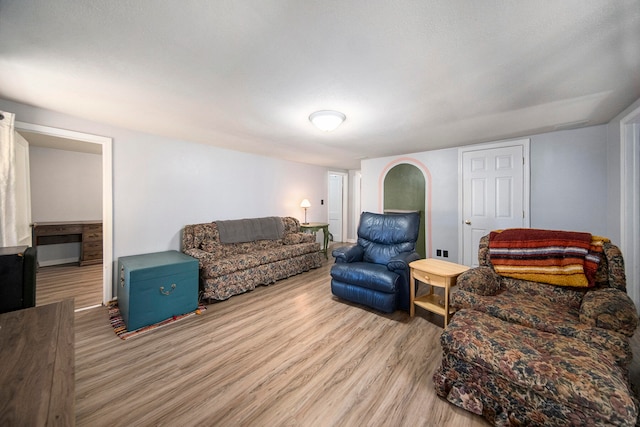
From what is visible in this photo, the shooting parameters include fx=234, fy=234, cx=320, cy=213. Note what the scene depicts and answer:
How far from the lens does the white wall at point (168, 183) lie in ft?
9.33

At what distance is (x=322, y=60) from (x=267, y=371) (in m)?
2.19

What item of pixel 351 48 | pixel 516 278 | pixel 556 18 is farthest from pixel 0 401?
pixel 516 278

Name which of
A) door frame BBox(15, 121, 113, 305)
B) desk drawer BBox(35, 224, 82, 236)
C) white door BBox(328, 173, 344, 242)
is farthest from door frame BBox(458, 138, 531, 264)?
desk drawer BBox(35, 224, 82, 236)

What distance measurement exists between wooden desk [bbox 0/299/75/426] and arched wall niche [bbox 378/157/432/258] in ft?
14.5

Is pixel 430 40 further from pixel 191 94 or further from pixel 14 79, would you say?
pixel 14 79

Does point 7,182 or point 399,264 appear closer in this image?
point 7,182

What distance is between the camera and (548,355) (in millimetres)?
1217

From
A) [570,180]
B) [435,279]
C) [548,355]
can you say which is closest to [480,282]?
[435,279]

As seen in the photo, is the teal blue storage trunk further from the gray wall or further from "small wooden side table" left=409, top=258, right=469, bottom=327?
the gray wall

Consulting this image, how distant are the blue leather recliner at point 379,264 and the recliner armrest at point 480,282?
2.08 feet

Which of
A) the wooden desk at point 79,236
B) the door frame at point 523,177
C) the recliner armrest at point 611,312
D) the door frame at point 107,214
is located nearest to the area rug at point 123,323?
the door frame at point 107,214

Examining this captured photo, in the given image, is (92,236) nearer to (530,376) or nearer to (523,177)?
(530,376)

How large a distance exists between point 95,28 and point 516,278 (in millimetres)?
3415

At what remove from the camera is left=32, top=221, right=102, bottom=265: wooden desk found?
3967 millimetres
